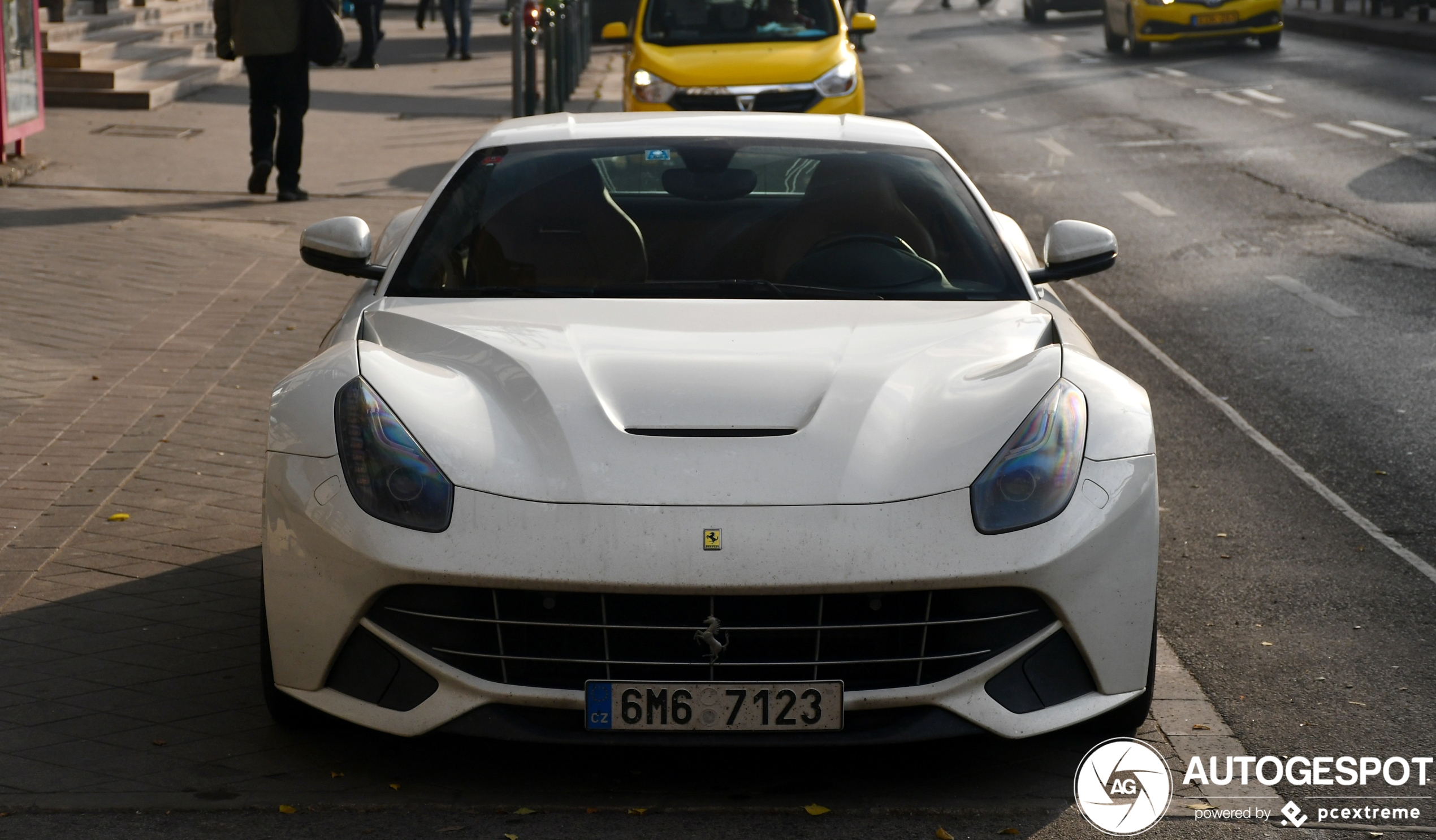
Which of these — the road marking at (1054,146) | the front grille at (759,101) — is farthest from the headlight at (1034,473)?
the road marking at (1054,146)

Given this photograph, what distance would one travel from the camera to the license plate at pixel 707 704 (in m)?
3.51

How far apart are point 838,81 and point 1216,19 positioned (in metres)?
15.6

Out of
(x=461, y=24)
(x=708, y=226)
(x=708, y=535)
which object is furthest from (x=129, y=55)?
(x=708, y=535)

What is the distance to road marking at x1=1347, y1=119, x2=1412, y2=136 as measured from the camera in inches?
684

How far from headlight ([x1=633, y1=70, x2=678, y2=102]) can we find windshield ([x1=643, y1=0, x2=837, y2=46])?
63 centimetres

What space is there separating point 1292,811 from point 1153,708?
0.61 metres

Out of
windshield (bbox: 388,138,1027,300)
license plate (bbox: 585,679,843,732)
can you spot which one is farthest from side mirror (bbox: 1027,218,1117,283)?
license plate (bbox: 585,679,843,732)

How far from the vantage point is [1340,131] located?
58.2ft

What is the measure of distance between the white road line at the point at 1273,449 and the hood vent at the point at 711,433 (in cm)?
267

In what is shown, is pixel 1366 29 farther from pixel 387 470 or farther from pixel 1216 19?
pixel 387 470

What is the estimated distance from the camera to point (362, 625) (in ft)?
11.9

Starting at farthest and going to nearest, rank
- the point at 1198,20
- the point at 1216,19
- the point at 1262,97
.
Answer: the point at 1216,19
the point at 1198,20
the point at 1262,97

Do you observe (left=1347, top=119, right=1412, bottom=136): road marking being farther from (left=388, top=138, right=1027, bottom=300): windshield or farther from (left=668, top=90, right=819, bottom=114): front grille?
(left=388, top=138, right=1027, bottom=300): windshield

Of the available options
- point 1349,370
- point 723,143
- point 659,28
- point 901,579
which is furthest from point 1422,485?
point 659,28
